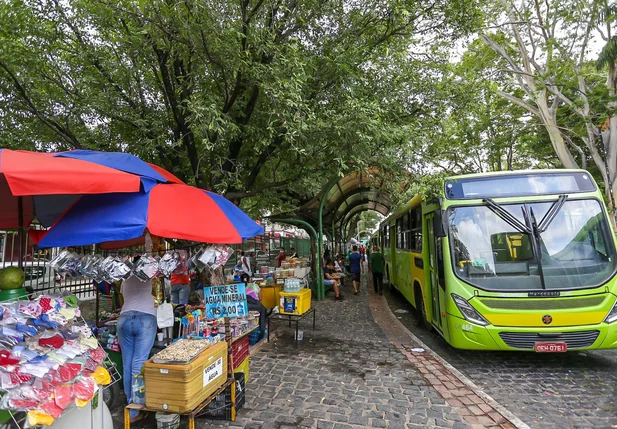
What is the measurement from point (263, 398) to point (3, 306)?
3.00 metres

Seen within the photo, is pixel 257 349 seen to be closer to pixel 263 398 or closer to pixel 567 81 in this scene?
pixel 263 398

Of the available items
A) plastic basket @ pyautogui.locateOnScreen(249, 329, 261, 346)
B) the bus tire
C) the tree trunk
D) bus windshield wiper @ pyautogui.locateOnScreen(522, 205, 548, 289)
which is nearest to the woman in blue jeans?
plastic basket @ pyautogui.locateOnScreen(249, 329, 261, 346)

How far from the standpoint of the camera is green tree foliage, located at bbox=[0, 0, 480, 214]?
546cm

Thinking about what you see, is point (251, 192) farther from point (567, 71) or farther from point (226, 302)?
point (567, 71)

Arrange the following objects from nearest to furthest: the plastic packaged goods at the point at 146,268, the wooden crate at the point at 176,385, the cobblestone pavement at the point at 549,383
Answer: the wooden crate at the point at 176,385, the plastic packaged goods at the point at 146,268, the cobblestone pavement at the point at 549,383

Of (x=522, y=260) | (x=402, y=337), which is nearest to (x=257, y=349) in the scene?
(x=402, y=337)

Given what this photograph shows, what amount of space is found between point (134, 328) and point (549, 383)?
5.49 metres

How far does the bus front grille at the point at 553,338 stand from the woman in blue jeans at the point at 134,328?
4809 millimetres

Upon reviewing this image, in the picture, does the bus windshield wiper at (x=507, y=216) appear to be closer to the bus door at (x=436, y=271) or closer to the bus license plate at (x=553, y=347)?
the bus door at (x=436, y=271)

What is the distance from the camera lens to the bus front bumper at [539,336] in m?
4.93

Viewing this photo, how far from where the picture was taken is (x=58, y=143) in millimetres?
7457

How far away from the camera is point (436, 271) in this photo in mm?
6188

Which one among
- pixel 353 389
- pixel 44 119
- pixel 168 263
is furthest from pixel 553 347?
pixel 44 119

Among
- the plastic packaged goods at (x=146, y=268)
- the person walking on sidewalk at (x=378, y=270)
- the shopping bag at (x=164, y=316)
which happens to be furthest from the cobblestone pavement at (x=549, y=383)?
the person walking on sidewalk at (x=378, y=270)
